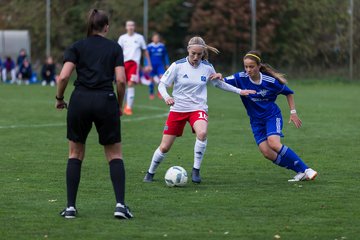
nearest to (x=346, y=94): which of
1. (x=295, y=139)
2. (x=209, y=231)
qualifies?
(x=295, y=139)

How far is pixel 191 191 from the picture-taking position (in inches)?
404

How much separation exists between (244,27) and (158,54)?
18169 millimetres

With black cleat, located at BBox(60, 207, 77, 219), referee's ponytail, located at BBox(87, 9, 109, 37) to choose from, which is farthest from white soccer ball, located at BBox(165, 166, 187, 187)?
referee's ponytail, located at BBox(87, 9, 109, 37)

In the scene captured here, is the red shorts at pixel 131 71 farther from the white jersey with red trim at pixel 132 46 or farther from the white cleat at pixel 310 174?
the white cleat at pixel 310 174

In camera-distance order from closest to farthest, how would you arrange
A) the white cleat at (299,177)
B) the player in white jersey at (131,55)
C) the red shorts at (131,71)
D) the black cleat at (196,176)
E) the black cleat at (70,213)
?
1. the black cleat at (70,213)
2. the black cleat at (196,176)
3. the white cleat at (299,177)
4. the red shorts at (131,71)
5. the player in white jersey at (131,55)

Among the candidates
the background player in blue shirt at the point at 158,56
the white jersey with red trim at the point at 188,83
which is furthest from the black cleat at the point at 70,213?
→ the background player in blue shirt at the point at 158,56

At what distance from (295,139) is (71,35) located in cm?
3657

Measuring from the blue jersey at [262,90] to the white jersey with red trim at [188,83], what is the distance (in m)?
0.37

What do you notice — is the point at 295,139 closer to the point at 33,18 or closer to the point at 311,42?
the point at 311,42

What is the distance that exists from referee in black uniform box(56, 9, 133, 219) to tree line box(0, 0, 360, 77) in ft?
120

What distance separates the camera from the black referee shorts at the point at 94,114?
327 inches

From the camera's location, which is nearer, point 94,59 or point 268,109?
point 94,59

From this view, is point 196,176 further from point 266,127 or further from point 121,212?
point 121,212

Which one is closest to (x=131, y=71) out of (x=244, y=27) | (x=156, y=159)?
(x=156, y=159)
